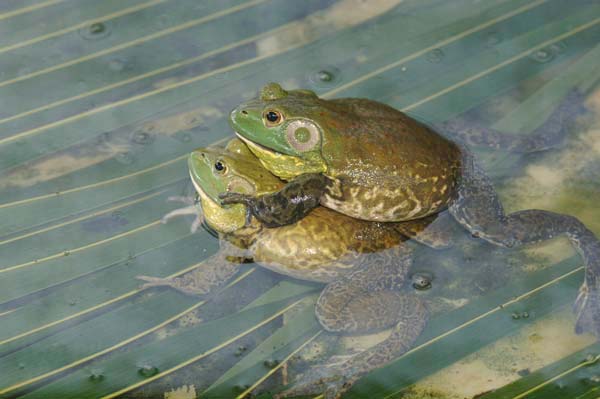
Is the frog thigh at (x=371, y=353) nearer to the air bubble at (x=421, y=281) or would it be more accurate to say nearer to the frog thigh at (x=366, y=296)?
the frog thigh at (x=366, y=296)

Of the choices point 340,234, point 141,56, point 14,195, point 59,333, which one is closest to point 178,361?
point 59,333

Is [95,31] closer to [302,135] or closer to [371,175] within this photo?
[302,135]

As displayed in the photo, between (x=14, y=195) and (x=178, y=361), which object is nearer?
(x=178, y=361)

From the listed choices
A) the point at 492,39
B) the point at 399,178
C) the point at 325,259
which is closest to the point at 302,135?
the point at 399,178

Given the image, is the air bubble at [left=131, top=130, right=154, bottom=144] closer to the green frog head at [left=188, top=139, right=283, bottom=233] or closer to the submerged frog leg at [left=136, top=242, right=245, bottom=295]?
the green frog head at [left=188, top=139, right=283, bottom=233]

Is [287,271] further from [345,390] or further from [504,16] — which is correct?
[504,16]
